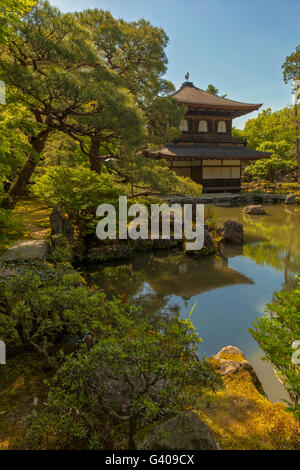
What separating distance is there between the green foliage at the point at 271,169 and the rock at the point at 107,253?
21714mm

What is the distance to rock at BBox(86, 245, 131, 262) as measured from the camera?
27.3 ft

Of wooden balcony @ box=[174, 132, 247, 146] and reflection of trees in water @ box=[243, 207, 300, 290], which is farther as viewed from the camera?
wooden balcony @ box=[174, 132, 247, 146]

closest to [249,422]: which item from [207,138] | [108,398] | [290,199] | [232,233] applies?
[108,398]

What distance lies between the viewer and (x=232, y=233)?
10.8 m

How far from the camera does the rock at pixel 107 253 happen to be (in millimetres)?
8328

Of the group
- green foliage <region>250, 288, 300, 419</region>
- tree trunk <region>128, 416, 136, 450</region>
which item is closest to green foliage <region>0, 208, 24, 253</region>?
tree trunk <region>128, 416, 136, 450</region>

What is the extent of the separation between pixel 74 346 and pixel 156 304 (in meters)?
2.84

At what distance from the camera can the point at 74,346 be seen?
323cm

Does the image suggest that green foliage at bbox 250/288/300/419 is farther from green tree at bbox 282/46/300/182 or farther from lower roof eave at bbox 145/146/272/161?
green tree at bbox 282/46/300/182

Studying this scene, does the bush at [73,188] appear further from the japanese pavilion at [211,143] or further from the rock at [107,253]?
the japanese pavilion at [211,143]

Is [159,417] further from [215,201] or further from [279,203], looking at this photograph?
[279,203]

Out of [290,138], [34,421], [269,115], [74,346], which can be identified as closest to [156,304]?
[74,346]

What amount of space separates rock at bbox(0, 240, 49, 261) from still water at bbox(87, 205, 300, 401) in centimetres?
188

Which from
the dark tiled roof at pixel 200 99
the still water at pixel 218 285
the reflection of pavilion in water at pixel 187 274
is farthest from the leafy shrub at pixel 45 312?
the dark tiled roof at pixel 200 99
